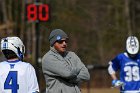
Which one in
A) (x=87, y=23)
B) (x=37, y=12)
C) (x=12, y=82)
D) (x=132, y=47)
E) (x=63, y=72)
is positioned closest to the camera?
(x=12, y=82)

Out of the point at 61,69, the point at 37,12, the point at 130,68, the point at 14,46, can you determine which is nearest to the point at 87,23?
the point at 37,12

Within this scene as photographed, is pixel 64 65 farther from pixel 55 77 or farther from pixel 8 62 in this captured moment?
pixel 8 62

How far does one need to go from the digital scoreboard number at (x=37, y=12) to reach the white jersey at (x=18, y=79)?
11564 mm

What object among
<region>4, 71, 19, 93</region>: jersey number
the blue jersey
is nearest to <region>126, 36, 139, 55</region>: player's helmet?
the blue jersey

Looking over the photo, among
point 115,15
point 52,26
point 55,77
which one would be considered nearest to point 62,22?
point 52,26

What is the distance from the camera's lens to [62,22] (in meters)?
49.1

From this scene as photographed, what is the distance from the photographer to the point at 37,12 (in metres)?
18.5

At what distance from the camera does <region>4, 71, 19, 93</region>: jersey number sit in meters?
6.86

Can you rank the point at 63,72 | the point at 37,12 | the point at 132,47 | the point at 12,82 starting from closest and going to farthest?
the point at 12,82 → the point at 63,72 → the point at 132,47 → the point at 37,12

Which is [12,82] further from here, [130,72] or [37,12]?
[37,12]

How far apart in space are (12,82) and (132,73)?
4.95m

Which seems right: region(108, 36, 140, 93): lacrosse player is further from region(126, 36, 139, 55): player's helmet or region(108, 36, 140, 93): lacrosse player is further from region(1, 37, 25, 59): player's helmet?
region(1, 37, 25, 59): player's helmet

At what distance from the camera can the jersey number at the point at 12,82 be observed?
22.5 feet

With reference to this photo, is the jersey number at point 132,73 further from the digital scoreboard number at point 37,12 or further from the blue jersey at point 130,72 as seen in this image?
the digital scoreboard number at point 37,12
